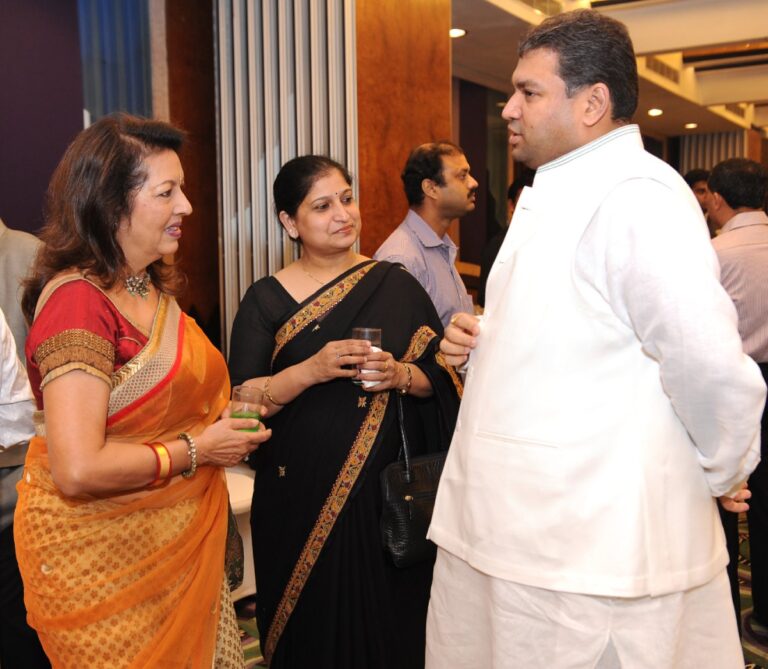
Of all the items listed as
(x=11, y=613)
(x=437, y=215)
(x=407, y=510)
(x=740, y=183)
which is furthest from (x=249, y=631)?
(x=740, y=183)

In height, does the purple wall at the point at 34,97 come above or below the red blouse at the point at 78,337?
above

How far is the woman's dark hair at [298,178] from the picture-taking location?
258cm

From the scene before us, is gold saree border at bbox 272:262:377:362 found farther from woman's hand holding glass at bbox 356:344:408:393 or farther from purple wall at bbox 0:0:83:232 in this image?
purple wall at bbox 0:0:83:232

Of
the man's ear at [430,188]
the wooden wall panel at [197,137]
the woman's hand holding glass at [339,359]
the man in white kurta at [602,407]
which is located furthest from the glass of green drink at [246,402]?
the wooden wall panel at [197,137]

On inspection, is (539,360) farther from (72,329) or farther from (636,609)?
(72,329)

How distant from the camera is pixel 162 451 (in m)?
1.75

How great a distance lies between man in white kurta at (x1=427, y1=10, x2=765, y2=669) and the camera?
1365 mm

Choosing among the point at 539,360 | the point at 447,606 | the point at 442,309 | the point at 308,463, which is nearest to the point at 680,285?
the point at 539,360

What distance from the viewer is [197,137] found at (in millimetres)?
4336

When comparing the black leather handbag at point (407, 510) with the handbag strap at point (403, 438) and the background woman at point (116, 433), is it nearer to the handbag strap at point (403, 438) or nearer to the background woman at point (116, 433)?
the handbag strap at point (403, 438)

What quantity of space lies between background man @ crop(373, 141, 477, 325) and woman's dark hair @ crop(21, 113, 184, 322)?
1528mm

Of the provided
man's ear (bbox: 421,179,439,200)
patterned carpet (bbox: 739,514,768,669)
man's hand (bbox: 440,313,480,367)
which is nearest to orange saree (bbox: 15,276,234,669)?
man's hand (bbox: 440,313,480,367)

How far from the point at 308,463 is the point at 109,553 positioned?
2.69 ft

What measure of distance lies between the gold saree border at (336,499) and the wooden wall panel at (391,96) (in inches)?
64.6
